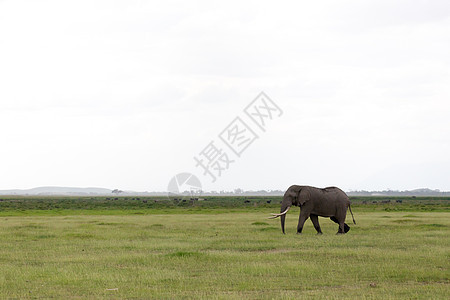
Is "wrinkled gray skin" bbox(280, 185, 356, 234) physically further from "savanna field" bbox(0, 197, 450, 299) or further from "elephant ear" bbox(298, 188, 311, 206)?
"savanna field" bbox(0, 197, 450, 299)

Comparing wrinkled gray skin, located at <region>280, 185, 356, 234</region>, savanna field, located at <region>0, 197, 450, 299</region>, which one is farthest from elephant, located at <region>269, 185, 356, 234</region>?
savanna field, located at <region>0, 197, 450, 299</region>

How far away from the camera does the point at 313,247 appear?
23953 mm

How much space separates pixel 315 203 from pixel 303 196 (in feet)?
2.83

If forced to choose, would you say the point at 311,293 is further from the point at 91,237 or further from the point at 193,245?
the point at 91,237

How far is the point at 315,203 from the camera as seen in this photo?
1247 inches

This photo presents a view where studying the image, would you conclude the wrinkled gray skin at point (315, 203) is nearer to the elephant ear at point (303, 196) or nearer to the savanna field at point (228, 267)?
the elephant ear at point (303, 196)

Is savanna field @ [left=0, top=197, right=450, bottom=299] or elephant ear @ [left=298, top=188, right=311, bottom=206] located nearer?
savanna field @ [left=0, top=197, right=450, bottom=299]

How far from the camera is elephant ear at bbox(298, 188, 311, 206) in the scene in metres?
31.3

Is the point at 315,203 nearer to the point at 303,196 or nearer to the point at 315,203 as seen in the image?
the point at 315,203

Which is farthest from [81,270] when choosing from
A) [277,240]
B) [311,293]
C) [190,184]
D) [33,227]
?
[190,184]

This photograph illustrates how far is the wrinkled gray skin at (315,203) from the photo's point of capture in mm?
31312

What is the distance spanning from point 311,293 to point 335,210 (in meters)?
18.6

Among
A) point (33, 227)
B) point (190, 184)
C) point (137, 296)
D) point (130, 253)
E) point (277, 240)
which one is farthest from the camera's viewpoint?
point (190, 184)

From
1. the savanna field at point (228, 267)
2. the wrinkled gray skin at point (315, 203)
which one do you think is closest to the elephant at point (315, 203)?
the wrinkled gray skin at point (315, 203)
